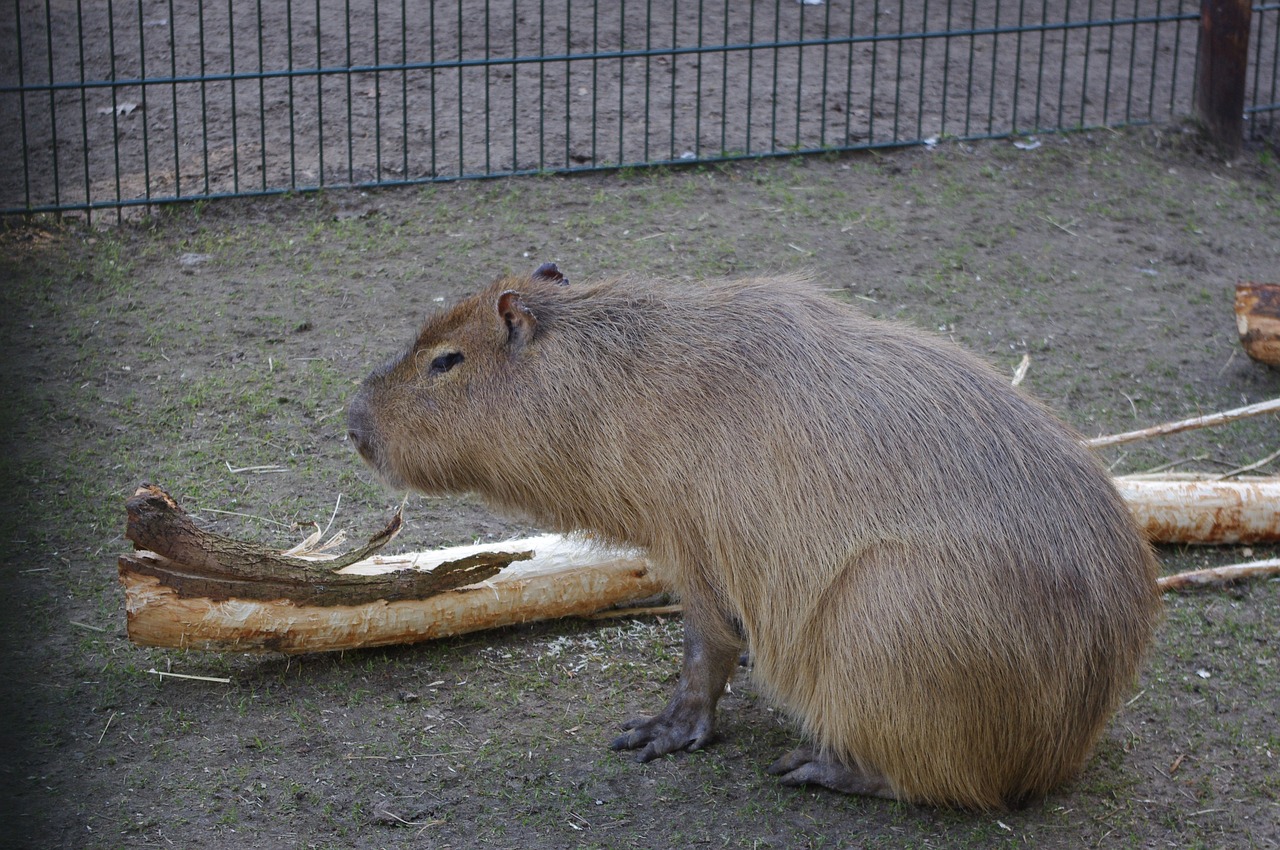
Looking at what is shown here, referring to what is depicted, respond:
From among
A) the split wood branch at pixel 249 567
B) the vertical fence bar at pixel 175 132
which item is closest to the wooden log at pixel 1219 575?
the split wood branch at pixel 249 567

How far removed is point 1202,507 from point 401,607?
98.3 inches

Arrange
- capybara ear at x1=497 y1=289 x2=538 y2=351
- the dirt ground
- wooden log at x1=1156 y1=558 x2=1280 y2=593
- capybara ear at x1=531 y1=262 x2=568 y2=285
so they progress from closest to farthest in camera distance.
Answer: the dirt ground, capybara ear at x1=497 y1=289 x2=538 y2=351, capybara ear at x1=531 y1=262 x2=568 y2=285, wooden log at x1=1156 y1=558 x2=1280 y2=593

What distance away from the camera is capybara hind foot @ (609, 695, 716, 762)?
331cm

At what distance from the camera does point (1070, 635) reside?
287 centimetres

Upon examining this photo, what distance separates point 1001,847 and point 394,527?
1.70 m

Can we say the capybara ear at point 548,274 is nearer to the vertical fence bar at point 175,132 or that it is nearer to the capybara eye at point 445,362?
the capybara eye at point 445,362

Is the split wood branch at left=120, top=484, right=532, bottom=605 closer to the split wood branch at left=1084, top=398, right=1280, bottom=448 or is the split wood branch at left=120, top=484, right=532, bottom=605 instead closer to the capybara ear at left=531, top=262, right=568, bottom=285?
the capybara ear at left=531, top=262, right=568, bottom=285

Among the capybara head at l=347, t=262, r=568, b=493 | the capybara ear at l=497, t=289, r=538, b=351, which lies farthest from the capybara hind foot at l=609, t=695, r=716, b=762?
the capybara ear at l=497, t=289, r=538, b=351

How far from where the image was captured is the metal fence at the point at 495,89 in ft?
20.7

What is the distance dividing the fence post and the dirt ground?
0.23 m

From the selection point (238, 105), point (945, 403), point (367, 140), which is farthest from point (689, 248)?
point (945, 403)

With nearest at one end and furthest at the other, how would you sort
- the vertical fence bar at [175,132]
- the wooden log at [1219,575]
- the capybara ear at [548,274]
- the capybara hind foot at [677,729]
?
the capybara hind foot at [677,729] → the capybara ear at [548,274] → the wooden log at [1219,575] → the vertical fence bar at [175,132]

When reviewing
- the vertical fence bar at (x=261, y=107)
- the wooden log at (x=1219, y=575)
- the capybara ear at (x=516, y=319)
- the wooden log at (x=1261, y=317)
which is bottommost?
the wooden log at (x=1219, y=575)

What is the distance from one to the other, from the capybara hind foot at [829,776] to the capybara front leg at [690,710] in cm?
23
